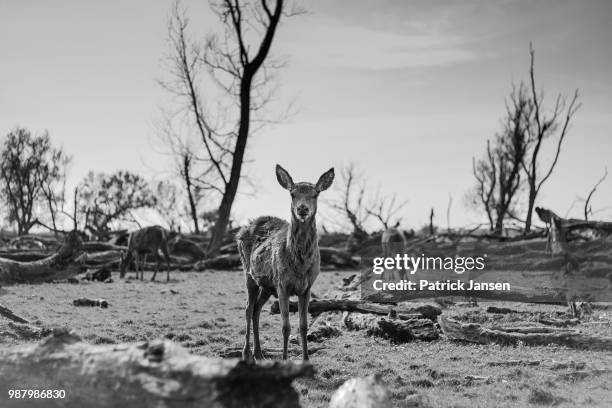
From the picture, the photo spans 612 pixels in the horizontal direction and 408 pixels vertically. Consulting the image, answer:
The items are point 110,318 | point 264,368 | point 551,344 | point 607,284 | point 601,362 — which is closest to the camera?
point 264,368

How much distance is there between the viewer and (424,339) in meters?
9.41

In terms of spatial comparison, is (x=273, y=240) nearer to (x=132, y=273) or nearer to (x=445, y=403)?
(x=445, y=403)

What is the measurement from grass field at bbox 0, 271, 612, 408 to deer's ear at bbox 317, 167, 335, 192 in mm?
2321

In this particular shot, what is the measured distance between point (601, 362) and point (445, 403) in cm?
301

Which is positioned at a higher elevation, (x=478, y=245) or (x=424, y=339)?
(x=478, y=245)

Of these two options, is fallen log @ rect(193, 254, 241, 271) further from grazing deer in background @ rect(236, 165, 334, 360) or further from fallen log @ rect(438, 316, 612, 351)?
grazing deer in background @ rect(236, 165, 334, 360)

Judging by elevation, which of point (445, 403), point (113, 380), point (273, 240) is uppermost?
point (273, 240)

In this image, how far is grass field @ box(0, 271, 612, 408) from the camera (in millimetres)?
6512

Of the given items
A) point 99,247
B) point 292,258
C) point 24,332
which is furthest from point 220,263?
point 292,258

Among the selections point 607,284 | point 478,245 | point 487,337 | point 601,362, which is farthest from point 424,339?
point 478,245

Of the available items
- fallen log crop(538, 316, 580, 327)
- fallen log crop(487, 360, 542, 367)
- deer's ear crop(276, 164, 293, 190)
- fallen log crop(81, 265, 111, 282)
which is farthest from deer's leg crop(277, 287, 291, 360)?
fallen log crop(81, 265, 111, 282)

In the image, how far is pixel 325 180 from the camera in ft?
26.3

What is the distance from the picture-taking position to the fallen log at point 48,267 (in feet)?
58.8

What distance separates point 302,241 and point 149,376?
3.99m
